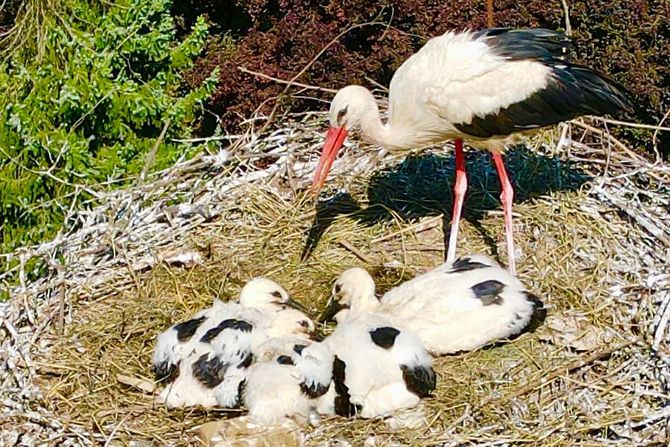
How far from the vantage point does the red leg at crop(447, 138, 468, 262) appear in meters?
6.34

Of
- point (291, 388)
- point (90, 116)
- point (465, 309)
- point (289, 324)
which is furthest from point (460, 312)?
point (90, 116)

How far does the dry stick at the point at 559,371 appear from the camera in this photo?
16.9 feet

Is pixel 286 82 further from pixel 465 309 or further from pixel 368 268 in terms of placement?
pixel 465 309

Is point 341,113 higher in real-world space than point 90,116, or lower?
higher

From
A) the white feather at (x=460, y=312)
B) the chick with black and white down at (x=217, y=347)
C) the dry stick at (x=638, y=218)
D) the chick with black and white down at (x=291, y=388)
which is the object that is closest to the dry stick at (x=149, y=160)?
the chick with black and white down at (x=217, y=347)

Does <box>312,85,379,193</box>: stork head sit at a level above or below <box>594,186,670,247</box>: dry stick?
above

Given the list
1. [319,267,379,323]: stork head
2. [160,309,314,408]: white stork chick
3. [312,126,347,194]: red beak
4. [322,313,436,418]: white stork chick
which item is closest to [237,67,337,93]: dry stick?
[312,126,347,194]: red beak

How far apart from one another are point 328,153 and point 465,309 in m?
1.18

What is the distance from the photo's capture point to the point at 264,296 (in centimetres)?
582

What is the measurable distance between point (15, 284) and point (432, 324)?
2.31 meters

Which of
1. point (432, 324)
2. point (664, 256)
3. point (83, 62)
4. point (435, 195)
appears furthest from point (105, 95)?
point (664, 256)

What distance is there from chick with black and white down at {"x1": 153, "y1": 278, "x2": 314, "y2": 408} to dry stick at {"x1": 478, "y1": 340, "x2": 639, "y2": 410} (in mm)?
1005

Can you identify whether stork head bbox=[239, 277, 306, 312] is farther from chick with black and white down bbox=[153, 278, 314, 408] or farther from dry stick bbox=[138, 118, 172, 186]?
dry stick bbox=[138, 118, 172, 186]

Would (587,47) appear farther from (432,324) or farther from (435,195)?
(432,324)
